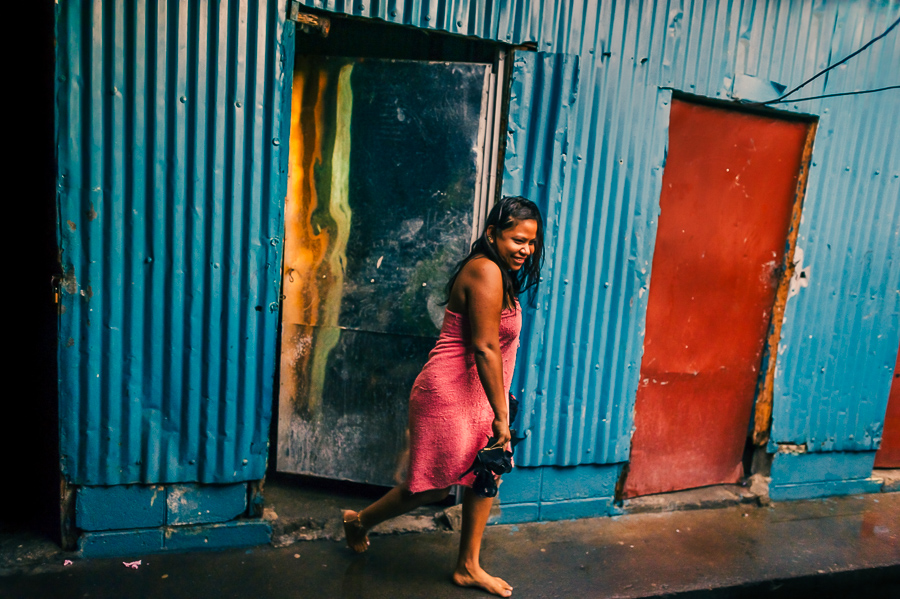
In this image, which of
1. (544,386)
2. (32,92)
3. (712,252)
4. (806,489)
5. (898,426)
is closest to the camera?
(32,92)

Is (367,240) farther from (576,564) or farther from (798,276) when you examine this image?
(798,276)

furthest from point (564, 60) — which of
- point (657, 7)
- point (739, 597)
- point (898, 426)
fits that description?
point (898, 426)

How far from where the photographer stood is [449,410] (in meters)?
2.64

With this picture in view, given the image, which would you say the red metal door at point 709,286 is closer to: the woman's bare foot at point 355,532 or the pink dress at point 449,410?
the pink dress at point 449,410

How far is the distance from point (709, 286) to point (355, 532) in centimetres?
261

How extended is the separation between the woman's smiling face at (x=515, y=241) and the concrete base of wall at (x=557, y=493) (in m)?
1.50

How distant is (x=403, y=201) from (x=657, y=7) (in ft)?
5.80

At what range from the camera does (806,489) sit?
4.21 meters

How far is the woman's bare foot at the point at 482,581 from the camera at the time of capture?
111 inches

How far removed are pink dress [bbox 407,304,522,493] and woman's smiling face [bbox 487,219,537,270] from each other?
0.77 feet

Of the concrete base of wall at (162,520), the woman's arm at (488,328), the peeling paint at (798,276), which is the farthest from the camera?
the peeling paint at (798,276)

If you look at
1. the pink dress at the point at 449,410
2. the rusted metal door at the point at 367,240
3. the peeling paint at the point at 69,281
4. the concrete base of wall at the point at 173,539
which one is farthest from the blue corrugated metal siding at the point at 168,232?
the pink dress at the point at 449,410

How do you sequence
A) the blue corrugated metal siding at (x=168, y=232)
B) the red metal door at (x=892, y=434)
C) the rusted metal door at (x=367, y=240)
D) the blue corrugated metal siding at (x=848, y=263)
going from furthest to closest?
the red metal door at (x=892, y=434)
the blue corrugated metal siding at (x=848, y=263)
the rusted metal door at (x=367, y=240)
the blue corrugated metal siding at (x=168, y=232)

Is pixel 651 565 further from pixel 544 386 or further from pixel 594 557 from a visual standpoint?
pixel 544 386
